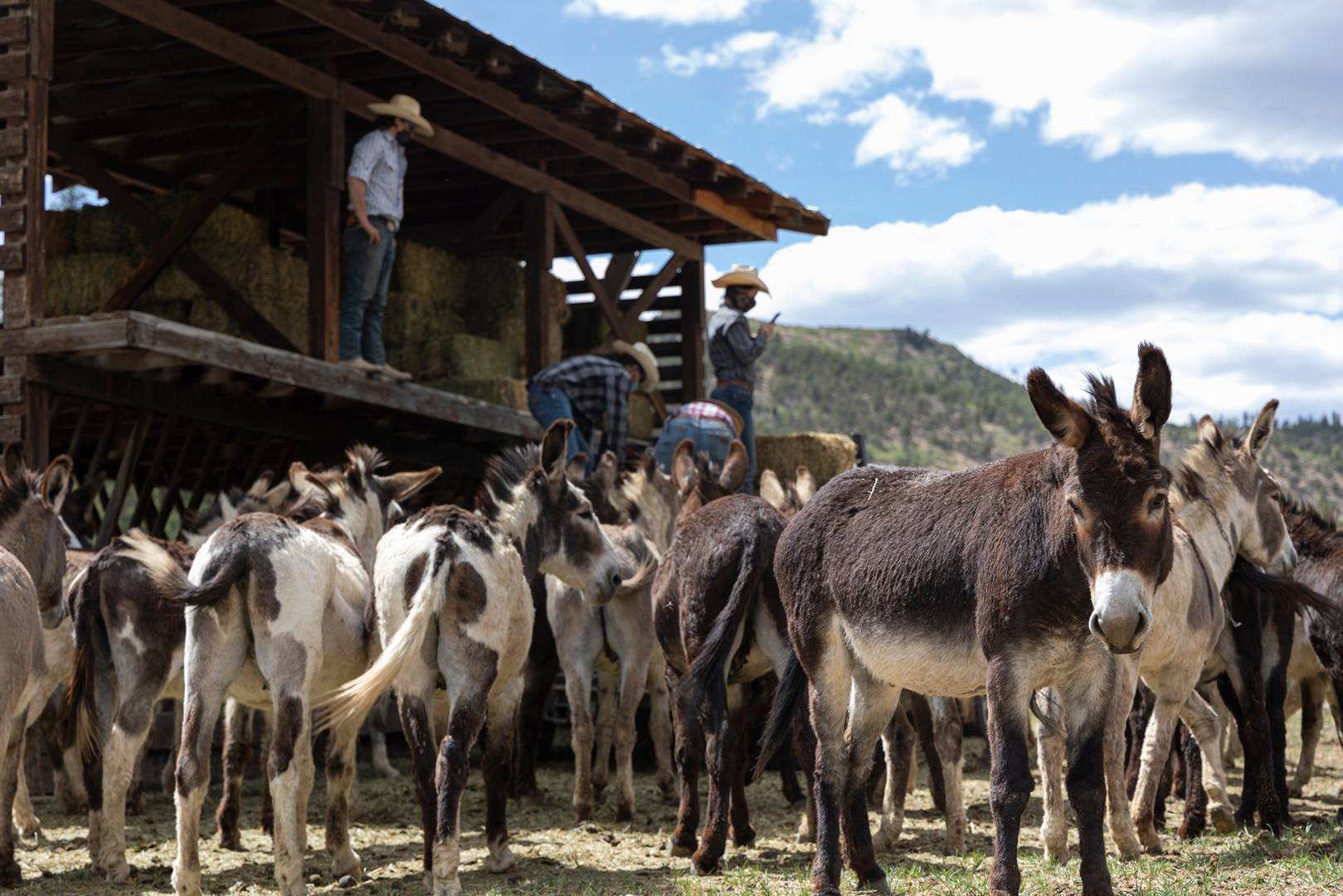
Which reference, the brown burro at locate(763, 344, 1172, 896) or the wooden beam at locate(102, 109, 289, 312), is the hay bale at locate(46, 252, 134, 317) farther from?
the brown burro at locate(763, 344, 1172, 896)

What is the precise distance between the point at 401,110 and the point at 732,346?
4112 millimetres

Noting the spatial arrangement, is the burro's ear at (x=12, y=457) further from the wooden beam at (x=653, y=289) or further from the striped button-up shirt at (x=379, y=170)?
the wooden beam at (x=653, y=289)

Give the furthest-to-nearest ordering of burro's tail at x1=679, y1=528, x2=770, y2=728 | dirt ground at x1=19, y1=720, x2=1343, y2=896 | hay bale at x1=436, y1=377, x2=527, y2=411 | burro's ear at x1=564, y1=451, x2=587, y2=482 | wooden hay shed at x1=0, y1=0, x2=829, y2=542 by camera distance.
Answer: hay bale at x1=436, y1=377, x2=527, y2=411 < wooden hay shed at x1=0, y1=0, x2=829, y2=542 < burro's ear at x1=564, y1=451, x2=587, y2=482 < burro's tail at x1=679, y1=528, x2=770, y2=728 < dirt ground at x1=19, y1=720, x2=1343, y2=896

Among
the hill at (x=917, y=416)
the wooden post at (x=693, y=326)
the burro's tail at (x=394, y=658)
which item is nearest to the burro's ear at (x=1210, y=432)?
the burro's tail at (x=394, y=658)

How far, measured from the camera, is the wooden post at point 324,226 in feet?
44.3

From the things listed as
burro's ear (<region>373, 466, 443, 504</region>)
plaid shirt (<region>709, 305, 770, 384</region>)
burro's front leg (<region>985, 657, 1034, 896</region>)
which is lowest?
burro's front leg (<region>985, 657, 1034, 896</region>)

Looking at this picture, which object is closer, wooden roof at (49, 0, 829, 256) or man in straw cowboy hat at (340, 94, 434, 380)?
wooden roof at (49, 0, 829, 256)

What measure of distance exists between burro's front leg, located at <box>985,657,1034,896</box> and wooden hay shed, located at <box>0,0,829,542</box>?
7.62 metres

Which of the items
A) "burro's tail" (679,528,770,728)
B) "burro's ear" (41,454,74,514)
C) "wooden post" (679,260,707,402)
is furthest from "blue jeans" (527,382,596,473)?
"wooden post" (679,260,707,402)

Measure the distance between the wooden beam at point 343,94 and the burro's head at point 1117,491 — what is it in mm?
9130

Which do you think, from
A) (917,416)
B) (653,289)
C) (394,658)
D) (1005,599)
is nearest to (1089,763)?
(1005,599)

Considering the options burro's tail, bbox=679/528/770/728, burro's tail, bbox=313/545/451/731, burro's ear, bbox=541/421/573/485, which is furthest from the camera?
burro's ear, bbox=541/421/573/485

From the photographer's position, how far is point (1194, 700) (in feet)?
29.5

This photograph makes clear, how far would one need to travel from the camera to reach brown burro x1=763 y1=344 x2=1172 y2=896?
5422 millimetres
